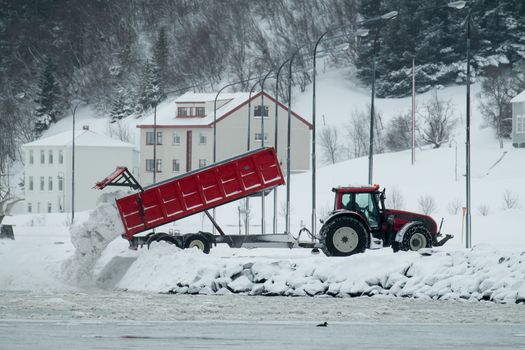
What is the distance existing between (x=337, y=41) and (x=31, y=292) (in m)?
142

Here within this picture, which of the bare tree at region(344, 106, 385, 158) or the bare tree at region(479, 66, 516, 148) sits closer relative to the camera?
the bare tree at region(479, 66, 516, 148)

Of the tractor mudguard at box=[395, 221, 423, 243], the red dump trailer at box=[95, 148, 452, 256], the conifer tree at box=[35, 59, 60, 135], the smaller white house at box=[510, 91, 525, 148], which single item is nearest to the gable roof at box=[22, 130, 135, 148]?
the smaller white house at box=[510, 91, 525, 148]

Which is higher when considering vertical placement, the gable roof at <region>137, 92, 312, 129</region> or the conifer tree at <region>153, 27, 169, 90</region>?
the conifer tree at <region>153, 27, 169, 90</region>

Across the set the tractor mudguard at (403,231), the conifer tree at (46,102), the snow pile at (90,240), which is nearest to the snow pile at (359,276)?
the snow pile at (90,240)

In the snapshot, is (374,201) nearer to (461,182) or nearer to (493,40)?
(461,182)

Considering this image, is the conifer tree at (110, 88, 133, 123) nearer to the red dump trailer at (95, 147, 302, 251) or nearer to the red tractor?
the red dump trailer at (95, 147, 302, 251)

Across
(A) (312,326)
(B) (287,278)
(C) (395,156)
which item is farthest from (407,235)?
(C) (395,156)

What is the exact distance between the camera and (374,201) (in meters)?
36.3

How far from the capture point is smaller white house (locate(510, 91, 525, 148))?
331ft

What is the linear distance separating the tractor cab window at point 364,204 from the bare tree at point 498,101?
6817cm

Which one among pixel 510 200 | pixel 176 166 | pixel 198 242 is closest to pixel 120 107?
pixel 176 166

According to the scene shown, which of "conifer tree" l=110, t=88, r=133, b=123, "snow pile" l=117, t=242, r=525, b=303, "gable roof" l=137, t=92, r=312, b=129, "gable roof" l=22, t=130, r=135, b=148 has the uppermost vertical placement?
"conifer tree" l=110, t=88, r=133, b=123

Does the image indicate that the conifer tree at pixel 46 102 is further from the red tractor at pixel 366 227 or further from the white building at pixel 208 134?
the red tractor at pixel 366 227

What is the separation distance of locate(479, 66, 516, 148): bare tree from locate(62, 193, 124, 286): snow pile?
7072cm
